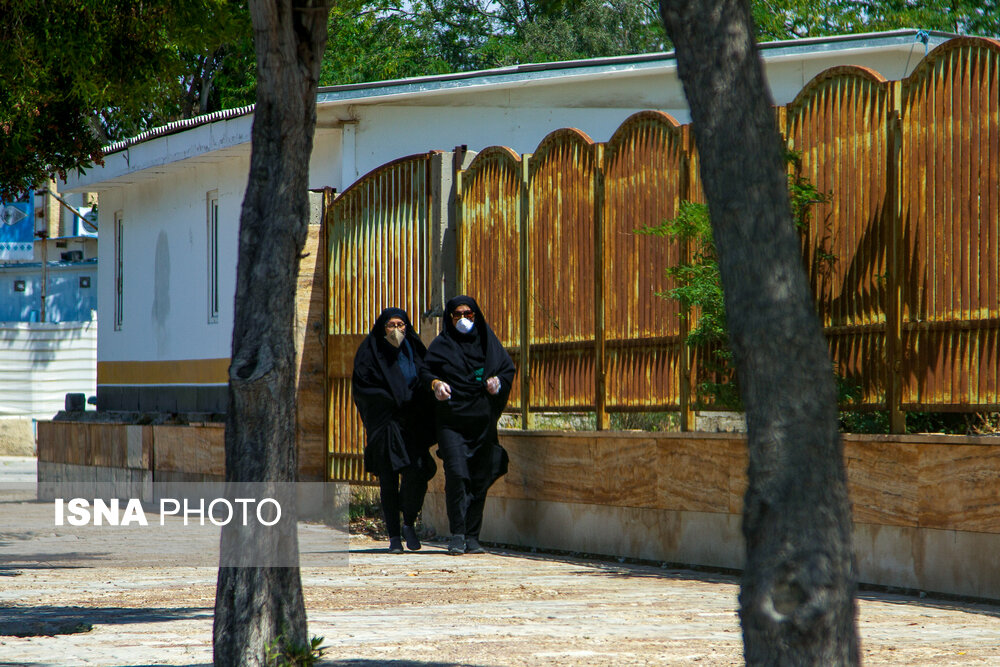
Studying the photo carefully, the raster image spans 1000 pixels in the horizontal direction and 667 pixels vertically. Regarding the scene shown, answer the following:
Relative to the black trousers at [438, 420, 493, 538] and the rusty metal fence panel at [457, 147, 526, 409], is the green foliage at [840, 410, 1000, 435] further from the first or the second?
the rusty metal fence panel at [457, 147, 526, 409]

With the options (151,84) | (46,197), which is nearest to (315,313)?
(151,84)

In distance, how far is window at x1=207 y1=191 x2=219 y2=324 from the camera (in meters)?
17.3

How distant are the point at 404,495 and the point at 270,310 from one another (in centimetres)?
652

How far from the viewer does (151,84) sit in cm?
1100

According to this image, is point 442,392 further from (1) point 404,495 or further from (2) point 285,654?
(2) point 285,654

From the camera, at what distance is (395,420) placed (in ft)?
38.5

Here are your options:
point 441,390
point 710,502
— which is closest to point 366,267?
point 441,390

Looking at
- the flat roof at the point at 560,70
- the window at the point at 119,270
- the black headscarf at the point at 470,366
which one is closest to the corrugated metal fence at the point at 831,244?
the black headscarf at the point at 470,366

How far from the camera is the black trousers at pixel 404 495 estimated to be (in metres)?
11.7

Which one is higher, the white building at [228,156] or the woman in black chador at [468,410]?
the white building at [228,156]

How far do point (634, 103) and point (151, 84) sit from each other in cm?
639

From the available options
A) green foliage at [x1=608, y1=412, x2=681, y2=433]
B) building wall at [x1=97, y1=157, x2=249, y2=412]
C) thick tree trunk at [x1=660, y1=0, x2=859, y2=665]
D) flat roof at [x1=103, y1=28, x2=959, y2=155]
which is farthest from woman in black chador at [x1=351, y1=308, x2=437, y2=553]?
thick tree trunk at [x1=660, y1=0, x2=859, y2=665]

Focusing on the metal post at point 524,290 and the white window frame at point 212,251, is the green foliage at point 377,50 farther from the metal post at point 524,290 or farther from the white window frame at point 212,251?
the metal post at point 524,290

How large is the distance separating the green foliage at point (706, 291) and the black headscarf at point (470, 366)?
1921 millimetres
